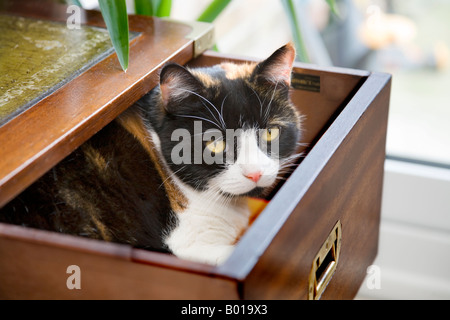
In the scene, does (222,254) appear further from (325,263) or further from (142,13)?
(142,13)

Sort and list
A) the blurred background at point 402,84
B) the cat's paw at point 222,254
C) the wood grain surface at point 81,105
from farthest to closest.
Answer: the blurred background at point 402,84 < the cat's paw at point 222,254 < the wood grain surface at point 81,105

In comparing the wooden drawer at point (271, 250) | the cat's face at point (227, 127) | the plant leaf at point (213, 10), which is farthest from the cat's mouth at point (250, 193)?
the plant leaf at point (213, 10)

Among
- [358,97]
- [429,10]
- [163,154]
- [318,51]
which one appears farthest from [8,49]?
[429,10]

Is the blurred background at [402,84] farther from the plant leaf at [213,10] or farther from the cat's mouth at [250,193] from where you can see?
the cat's mouth at [250,193]

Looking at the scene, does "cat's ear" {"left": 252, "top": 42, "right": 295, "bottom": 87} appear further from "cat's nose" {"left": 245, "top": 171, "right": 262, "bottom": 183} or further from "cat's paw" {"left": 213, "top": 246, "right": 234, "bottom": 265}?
"cat's paw" {"left": 213, "top": 246, "right": 234, "bottom": 265}

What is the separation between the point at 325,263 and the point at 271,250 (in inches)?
11.5

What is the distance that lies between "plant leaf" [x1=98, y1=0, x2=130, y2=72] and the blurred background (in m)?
0.62

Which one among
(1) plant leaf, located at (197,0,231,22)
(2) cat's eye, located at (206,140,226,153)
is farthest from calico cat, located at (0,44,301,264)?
(1) plant leaf, located at (197,0,231,22)

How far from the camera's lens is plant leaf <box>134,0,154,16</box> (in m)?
1.19

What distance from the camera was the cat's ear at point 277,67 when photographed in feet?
2.88

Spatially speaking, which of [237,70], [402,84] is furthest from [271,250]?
[402,84]

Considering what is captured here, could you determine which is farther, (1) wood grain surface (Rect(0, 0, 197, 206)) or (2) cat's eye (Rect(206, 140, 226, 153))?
(2) cat's eye (Rect(206, 140, 226, 153))

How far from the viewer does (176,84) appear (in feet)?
2.80
